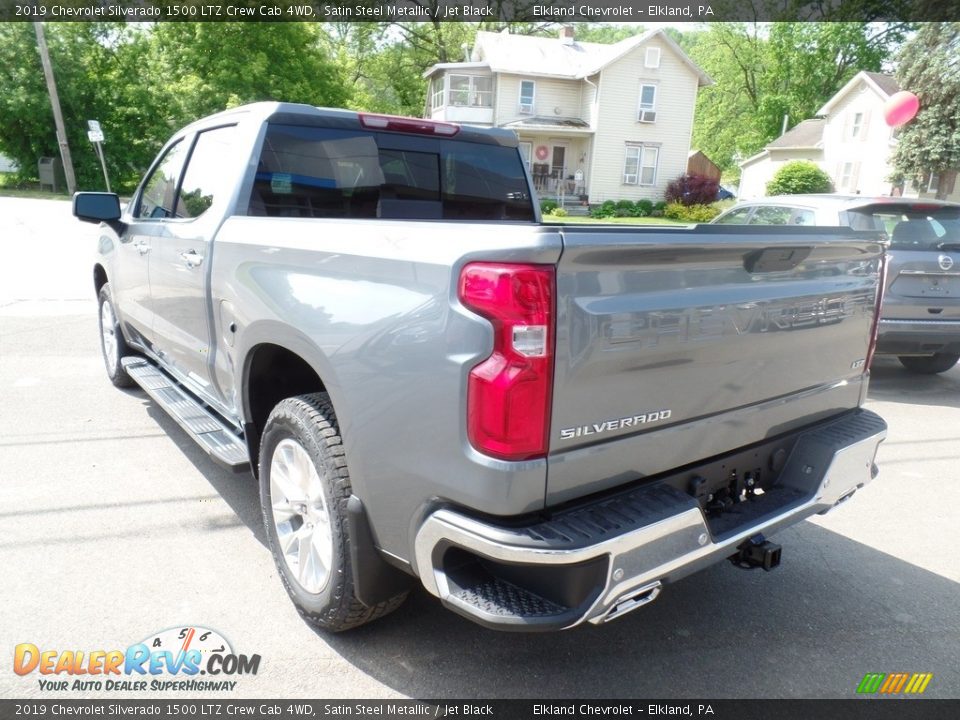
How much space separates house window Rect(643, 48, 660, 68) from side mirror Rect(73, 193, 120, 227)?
1362 inches

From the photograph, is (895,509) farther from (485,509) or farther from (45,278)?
(45,278)

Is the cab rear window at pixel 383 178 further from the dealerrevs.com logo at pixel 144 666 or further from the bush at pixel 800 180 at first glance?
the bush at pixel 800 180

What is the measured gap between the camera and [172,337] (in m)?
4.04

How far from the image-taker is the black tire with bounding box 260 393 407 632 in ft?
7.80

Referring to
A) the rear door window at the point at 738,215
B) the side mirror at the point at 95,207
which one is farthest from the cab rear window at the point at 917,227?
the side mirror at the point at 95,207

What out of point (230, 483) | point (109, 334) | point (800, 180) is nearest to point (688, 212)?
point (800, 180)

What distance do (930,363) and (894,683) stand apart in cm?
578

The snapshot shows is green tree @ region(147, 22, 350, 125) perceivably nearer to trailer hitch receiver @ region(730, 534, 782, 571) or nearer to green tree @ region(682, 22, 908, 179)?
green tree @ region(682, 22, 908, 179)

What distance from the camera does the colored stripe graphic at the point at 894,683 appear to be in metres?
2.56

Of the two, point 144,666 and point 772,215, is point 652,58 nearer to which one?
point 772,215

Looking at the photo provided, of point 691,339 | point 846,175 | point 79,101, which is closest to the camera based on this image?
point 691,339

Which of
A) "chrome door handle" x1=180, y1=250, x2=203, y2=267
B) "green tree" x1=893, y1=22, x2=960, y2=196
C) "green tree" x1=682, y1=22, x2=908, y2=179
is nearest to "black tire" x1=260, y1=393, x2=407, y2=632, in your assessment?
"chrome door handle" x1=180, y1=250, x2=203, y2=267

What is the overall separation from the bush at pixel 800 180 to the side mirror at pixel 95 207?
1321 inches

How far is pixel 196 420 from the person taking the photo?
3.70m
